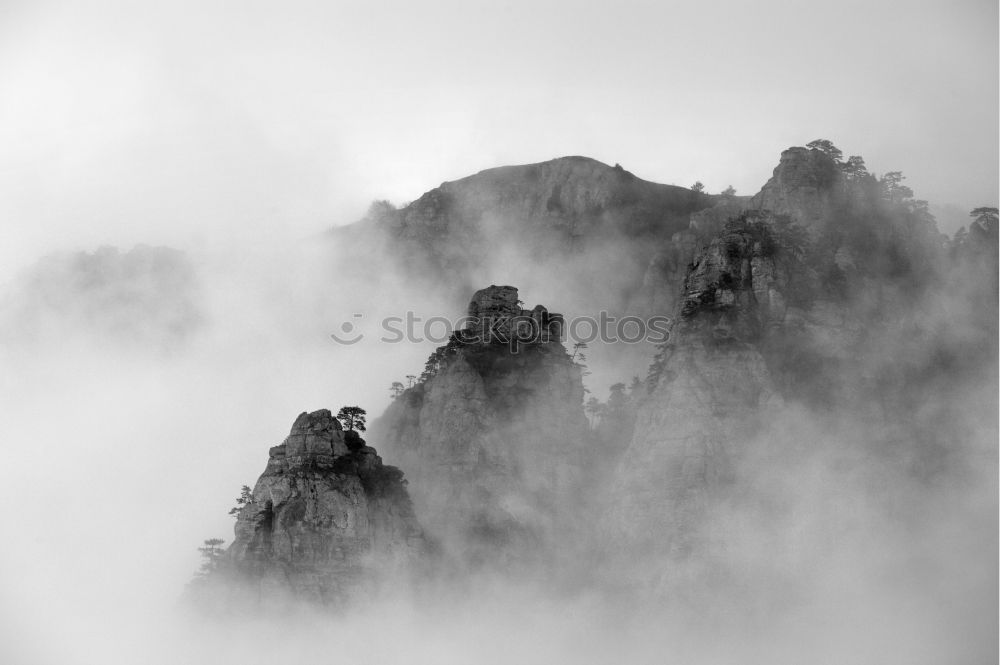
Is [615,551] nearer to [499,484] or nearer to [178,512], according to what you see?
[499,484]

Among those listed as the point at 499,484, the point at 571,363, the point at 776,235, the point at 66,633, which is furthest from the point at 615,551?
the point at 66,633

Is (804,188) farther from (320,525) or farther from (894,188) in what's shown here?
(320,525)

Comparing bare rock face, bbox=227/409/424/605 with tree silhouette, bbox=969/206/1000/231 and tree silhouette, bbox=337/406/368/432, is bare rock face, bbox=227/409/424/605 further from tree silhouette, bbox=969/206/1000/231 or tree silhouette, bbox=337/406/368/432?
tree silhouette, bbox=969/206/1000/231

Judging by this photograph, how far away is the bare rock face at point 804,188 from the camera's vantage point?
168125 mm

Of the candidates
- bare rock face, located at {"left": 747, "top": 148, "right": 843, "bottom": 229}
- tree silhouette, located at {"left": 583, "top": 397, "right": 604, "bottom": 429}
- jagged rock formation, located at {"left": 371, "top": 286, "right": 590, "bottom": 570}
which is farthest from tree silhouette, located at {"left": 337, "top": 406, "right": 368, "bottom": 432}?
bare rock face, located at {"left": 747, "top": 148, "right": 843, "bottom": 229}

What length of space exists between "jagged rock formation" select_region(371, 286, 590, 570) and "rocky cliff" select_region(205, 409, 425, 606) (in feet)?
20.9

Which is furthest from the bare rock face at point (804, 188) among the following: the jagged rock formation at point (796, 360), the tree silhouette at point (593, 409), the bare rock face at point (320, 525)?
the bare rock face at point (320, 525)

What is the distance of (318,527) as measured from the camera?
14125 centimetres

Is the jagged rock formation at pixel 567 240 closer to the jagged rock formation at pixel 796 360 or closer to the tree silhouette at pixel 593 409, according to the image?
the tree silhouette at pixel 593 409

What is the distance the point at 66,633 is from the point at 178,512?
2287 centimetres

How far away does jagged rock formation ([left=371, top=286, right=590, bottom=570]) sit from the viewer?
489 ft

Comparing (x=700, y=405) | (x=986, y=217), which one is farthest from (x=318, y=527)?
(x=986, y=217)

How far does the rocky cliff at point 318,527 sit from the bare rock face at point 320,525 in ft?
0.31

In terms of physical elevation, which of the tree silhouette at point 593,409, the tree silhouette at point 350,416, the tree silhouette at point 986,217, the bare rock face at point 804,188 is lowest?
the tree silhouette at point 350,416
